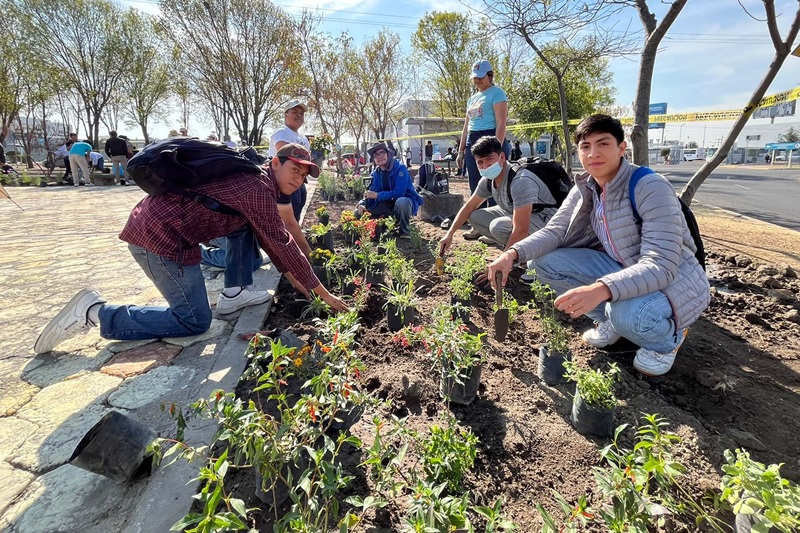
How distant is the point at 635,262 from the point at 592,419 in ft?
3.06

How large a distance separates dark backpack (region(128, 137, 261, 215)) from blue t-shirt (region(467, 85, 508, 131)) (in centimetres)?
332

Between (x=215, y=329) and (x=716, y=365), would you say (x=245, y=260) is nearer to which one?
(x=215, y=329)

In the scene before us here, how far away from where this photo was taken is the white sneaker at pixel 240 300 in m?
3.16

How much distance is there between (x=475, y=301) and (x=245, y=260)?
1.87 metres

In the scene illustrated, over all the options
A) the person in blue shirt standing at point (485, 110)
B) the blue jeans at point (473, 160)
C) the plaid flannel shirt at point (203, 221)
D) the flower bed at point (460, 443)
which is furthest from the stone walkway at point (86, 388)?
the person in blue shirt standing at point (485, 110)

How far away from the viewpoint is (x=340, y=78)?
2064 centimetres

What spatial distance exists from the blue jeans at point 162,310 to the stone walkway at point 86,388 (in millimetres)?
108

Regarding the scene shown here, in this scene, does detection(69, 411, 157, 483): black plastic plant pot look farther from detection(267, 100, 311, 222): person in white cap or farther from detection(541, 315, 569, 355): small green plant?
detection(267, 100, 311, 222): person in white cap

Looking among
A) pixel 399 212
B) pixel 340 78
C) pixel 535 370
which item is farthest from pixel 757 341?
pixel 340 78

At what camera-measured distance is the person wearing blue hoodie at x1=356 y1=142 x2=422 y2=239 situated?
565 cm

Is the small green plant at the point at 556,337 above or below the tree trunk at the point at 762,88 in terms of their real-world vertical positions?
below

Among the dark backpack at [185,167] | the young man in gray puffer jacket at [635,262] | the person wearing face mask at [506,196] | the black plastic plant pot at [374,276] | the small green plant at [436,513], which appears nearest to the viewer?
the small green plant at [436,513]

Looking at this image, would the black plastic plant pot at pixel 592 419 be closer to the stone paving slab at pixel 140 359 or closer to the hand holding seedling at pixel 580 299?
the hand holding seedling at pixel 580 299

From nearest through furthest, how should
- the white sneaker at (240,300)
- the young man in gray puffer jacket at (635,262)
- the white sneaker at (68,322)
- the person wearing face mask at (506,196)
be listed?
1. the young man in gray puffer jacket at (635,262)
2. the white sneaker at (68,322)
3. the white sneaker at (240,300)
4. the person wearing face mask at (506,196)
